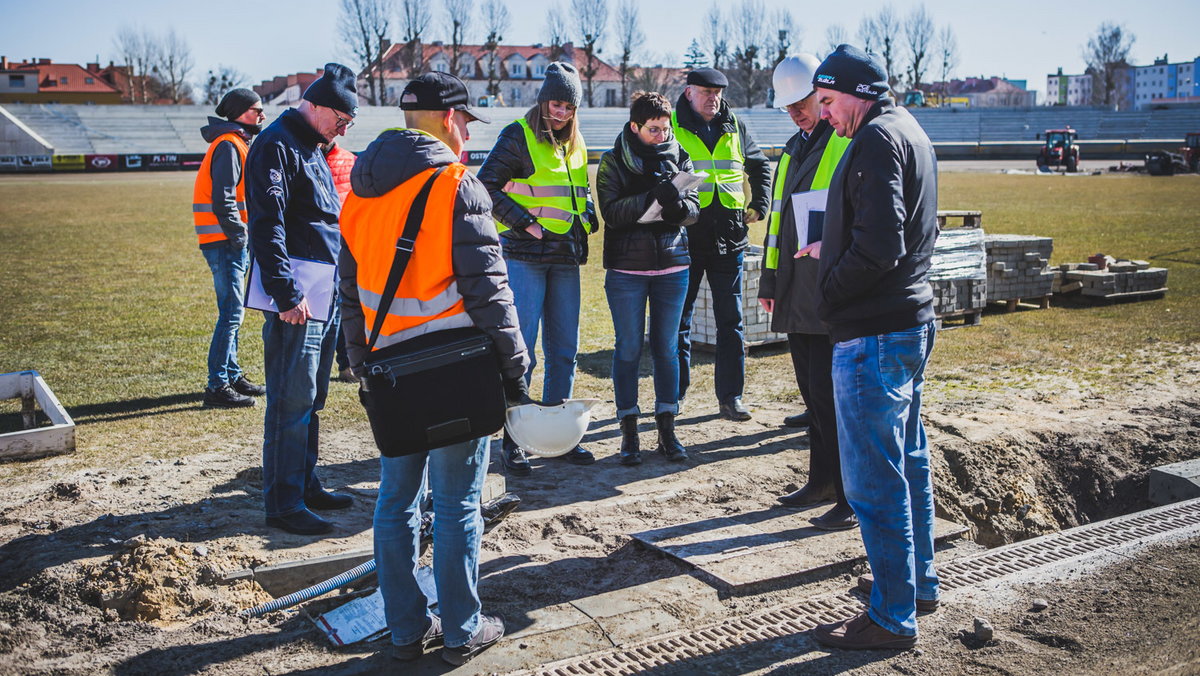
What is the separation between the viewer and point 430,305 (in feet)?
11.0

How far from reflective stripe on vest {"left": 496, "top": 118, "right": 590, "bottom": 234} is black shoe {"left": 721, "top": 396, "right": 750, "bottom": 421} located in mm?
1870

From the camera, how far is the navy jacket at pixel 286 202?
14.5ft

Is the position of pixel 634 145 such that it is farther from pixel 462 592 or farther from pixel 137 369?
pixel 137 369

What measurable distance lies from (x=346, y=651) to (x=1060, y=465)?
4.50 metres

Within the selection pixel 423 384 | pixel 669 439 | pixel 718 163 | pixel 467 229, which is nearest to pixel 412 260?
pixel 467 229

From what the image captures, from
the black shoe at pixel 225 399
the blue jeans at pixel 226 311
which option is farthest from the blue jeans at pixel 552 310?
the blue jeans at pixel 226 311

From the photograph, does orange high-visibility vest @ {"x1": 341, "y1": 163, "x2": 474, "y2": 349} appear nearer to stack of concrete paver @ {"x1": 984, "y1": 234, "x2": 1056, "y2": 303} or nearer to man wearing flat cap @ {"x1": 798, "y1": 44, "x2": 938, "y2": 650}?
man wearing flat cap @ {"x1": 798, "y1": 44, "x2": 938, "y2": 650}

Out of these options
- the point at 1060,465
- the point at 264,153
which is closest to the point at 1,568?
the point at 264,153

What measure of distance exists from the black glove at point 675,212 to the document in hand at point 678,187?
38mm

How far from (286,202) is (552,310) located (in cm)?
174

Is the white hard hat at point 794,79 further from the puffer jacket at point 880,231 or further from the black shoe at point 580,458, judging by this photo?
the black shoe at point 580,458

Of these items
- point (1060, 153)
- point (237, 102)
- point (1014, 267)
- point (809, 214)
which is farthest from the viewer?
point (1060, 153)

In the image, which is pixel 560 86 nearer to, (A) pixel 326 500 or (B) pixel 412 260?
(B) pixel 412 260

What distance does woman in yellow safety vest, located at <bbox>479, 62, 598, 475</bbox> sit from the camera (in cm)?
547
